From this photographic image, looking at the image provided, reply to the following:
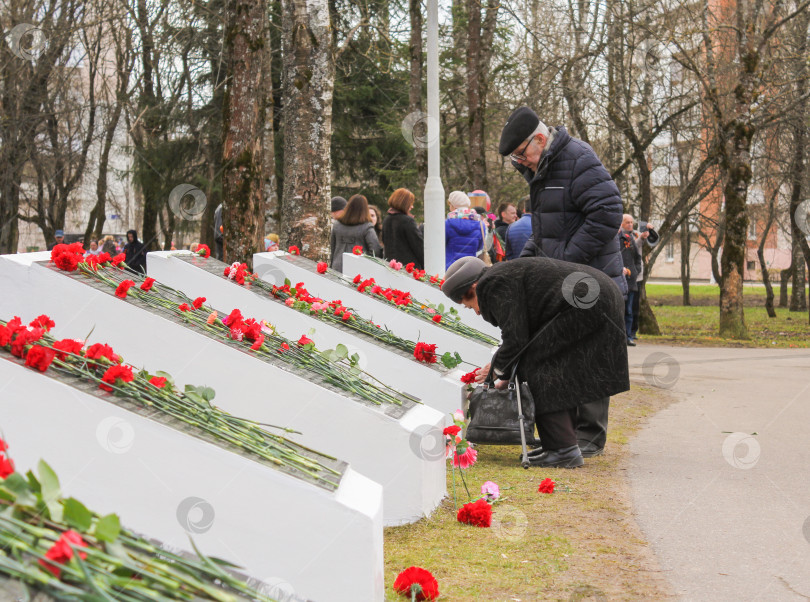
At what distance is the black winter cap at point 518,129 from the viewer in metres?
6.16

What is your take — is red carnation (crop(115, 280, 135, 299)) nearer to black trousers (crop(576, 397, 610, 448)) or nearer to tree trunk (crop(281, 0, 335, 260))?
black trousers (crop(576, 397, 610, 448))

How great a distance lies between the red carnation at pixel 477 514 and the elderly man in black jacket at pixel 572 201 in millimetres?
2016

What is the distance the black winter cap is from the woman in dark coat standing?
5435mm

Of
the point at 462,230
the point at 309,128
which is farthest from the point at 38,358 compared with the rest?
the point at 462,230

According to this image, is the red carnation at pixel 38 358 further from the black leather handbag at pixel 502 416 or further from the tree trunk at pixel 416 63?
the tree trunk at pixel 416 63

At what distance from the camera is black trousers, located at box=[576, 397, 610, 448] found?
641 centimetres

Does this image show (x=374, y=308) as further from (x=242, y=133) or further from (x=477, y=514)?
(x=477, y=514)

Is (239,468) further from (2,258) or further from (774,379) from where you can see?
(774,379)

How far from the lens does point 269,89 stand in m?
18.0

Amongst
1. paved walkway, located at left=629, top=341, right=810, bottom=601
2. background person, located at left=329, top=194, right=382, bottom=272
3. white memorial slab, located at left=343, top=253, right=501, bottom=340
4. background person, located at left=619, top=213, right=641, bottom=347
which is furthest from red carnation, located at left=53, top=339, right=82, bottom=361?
background person, located at left=619, top=213, right=641, bottom=347

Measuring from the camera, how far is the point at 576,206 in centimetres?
632

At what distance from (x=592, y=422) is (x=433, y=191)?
577 cm

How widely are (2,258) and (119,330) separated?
0.73 metres

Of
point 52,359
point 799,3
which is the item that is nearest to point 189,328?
point 52,359
